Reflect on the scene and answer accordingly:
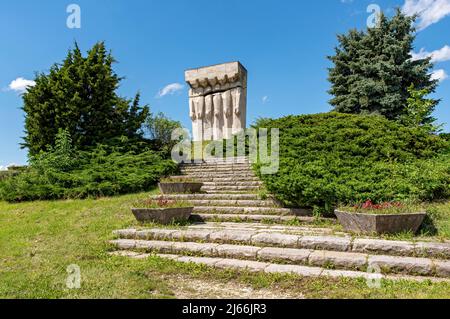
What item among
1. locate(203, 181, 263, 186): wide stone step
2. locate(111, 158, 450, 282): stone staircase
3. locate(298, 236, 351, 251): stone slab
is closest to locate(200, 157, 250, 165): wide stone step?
locate(203, 181, 263, 186): wide stone step

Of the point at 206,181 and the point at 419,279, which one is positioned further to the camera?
the point at 206,181

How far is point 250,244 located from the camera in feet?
15.6

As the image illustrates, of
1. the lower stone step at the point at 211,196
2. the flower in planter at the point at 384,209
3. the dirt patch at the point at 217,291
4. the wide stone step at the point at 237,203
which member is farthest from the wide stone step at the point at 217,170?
the dirt patch at the point at 217,291

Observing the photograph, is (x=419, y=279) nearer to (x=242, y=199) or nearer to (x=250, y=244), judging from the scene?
(x=250, y=244)

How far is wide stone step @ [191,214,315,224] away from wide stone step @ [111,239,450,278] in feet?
5.50

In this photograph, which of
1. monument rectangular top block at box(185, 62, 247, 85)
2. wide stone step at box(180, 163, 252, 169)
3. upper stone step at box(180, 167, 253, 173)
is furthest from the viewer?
monument rectangular top block at box(185, 62, 247, 85)

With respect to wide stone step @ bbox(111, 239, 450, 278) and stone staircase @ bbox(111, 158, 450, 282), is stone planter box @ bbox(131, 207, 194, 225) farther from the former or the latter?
wide stone step @ bbox(111, 239, 450, 278)

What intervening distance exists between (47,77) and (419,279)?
13.8 metres

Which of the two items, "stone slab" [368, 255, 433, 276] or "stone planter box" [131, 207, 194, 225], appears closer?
"stone slab" [368, 255, 433, 276]

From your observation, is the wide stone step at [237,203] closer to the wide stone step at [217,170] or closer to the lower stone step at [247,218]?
the lower stone step at [247,218]

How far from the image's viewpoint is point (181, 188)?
8.37m

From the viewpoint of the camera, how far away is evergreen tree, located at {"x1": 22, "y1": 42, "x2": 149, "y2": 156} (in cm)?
1147

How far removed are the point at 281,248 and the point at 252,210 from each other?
231cm
